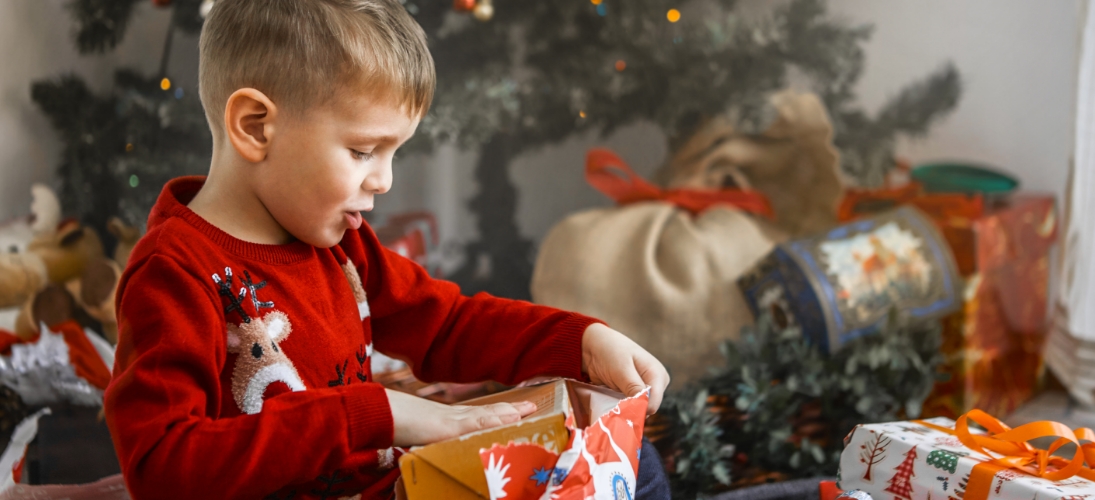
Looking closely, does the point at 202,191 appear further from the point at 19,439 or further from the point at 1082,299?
the point at 1082,299

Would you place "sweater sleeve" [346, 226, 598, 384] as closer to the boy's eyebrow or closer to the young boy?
the young boy

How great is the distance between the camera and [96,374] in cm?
107

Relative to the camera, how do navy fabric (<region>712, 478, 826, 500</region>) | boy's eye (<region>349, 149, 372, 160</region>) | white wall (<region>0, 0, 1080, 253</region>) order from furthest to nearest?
1. white wall (<region>0, 0, 1080, 253</region>)
2. navy fabric (<region>712, 478, 826, 500</region>)
3. boy's eye (<region>349, 149, 372, 160</region>)

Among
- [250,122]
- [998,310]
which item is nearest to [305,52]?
[250,122]

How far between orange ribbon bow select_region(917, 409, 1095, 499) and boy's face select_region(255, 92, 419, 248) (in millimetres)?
528

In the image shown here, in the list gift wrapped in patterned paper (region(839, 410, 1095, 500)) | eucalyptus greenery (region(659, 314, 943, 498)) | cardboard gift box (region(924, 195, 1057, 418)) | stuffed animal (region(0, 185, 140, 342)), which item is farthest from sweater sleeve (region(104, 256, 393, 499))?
cardboard gift box (region(924, 195, 1057, 418))

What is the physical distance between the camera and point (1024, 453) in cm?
69

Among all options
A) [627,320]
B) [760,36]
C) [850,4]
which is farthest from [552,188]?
[850,4]

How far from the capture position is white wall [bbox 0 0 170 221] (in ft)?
3.72

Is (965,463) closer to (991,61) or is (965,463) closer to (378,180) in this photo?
(378,180)

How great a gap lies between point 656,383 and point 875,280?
0.69 m

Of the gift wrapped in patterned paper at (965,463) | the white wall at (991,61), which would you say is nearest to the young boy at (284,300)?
the gift wrapped in patterned paper at (965,463)

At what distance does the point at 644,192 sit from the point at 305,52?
0.88 m

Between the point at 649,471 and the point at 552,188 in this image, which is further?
the point at 552,188
